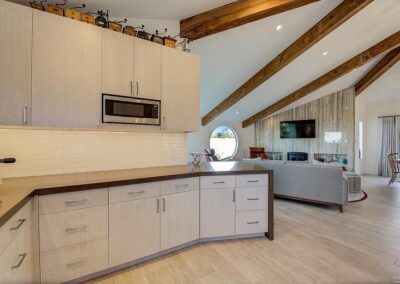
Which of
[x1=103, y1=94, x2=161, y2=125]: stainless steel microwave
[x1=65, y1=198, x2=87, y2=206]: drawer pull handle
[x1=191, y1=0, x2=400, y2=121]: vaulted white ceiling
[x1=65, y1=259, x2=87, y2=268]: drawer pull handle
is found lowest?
[x1=65, y1=259, x2=87, y2=268]: drawer pull handle

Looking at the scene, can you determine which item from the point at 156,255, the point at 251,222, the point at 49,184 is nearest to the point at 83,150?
the point at 49,184

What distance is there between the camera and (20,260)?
130 cm

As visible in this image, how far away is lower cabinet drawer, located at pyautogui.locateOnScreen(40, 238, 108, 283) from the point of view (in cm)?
162

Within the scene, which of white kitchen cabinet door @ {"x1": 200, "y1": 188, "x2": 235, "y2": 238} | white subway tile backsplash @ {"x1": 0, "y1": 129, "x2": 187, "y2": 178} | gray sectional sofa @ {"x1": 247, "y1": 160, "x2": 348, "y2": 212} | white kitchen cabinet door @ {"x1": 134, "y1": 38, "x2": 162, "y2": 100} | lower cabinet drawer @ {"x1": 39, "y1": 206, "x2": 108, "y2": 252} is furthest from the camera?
gray sectional sofa @ {"x1": 247, "y1": 160, "x2": 348, "y2": 212}

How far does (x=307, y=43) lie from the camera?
163 inches

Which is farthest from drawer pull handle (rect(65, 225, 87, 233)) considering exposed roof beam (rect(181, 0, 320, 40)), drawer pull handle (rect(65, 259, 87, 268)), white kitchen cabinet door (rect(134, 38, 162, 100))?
exposed roof beam (rect(181, 0, 320, 40))

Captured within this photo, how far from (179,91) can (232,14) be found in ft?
4.03

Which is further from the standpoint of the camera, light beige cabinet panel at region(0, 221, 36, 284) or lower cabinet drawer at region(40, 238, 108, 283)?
lower cabinet drawer at region(40, 238, 108, 283)

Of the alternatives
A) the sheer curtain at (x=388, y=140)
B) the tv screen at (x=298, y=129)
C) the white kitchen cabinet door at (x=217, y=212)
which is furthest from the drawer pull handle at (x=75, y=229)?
the sheer curtain at (x=388, y=140)

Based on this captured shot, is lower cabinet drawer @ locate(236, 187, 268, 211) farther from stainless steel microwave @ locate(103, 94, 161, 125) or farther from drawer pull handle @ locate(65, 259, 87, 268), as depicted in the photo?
drawer pull handle @ locate(65, 259, 87, 268)

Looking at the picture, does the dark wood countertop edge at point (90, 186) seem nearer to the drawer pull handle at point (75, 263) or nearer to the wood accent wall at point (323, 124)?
the drawer pull handle at point (75, 263)

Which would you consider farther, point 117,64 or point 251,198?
point 251,198

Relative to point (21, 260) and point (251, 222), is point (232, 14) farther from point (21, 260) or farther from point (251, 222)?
point (21, 260)

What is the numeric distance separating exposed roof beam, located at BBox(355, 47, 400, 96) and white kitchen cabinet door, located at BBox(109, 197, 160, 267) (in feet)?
24.4
